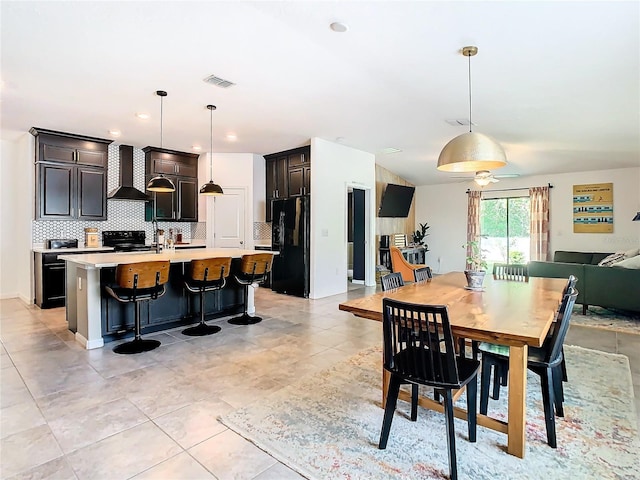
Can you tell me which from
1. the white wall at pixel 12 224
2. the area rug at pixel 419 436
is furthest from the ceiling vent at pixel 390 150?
the white wall at pixel 12 224

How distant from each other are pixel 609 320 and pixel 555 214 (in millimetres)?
4165

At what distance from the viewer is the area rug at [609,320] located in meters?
4.55

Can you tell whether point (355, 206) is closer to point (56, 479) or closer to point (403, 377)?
point (403, 377)

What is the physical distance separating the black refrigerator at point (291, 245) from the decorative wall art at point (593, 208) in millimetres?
6324

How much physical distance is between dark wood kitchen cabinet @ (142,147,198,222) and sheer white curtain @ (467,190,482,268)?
6.92m

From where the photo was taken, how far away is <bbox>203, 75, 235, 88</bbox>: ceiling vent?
3.72m

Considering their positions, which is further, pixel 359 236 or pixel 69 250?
pixel 359 236

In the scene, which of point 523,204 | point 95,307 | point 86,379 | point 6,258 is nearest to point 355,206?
point 523,204

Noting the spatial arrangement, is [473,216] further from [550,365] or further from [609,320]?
[550,365]

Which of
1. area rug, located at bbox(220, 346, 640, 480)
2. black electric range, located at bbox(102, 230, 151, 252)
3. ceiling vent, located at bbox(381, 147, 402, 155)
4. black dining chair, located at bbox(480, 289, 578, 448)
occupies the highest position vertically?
ceiling vent, located at bbox(381, 147, 402, 155)

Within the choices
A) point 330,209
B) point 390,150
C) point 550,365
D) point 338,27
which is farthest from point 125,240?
point 550,365

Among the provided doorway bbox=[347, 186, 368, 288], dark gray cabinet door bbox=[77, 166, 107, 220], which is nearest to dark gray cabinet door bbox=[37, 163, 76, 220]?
dark gray cabinet door bbox=[77, 166, 107, 220]

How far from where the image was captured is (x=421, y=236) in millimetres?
10211

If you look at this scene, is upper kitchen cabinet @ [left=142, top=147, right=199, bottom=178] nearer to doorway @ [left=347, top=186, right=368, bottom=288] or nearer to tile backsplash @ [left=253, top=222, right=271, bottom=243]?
tile backsplash @ [left=253, top=222, right=271, bottom=243]
